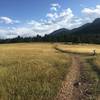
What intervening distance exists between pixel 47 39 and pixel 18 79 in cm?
15605

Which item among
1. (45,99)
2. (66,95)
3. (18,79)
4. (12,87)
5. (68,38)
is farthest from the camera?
(68,38)

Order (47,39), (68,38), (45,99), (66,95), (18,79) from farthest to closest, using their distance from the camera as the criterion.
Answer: (47,39) < (68,38) < (18,79) < (66,95) < (45,99)

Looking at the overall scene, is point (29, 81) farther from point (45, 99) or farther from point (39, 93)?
point (45, 99)

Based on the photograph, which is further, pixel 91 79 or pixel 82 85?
pixel 91 79

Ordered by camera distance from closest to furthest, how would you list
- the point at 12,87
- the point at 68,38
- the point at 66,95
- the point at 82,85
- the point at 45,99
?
1. the point at 45,99
2. the point at 66,95
3. the point at 12,87
4. the point at 82,85
5. the point at 68,38

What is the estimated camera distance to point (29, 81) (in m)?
20.3

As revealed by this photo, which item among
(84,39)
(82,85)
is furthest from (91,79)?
(84,39)

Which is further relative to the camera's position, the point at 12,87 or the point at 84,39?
the point at 84,39

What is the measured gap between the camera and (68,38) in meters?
161

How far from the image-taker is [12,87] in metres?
18.0

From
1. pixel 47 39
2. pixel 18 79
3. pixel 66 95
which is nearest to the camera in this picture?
pixel 66 95

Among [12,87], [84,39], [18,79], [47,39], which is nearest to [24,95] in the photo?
[12,87]

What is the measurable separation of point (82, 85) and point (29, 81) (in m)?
→ 4.21

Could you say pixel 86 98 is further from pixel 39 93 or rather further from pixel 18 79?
pixel 18 79
